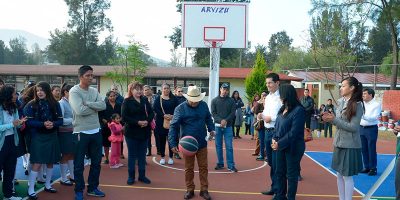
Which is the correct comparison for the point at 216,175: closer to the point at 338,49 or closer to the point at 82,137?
the point at 82,137

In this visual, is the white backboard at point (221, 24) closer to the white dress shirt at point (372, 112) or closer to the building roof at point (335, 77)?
the white dress shirt at point (372, 112)

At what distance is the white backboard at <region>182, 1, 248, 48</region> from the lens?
13109 mm

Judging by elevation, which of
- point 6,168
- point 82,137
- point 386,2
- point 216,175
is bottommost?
point 216,175

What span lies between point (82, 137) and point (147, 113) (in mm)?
1848

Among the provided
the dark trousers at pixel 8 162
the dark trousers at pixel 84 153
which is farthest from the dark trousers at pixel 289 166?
the dark trousers at pixel 8 162

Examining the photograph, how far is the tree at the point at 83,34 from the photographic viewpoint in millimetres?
54906

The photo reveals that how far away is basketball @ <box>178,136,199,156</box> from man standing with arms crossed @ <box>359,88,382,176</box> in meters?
4.17

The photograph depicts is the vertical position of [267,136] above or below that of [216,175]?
above

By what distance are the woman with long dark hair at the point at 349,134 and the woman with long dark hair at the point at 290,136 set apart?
0.53 metres

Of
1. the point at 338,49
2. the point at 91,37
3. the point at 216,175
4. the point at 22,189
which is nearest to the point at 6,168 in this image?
the point at 22,189

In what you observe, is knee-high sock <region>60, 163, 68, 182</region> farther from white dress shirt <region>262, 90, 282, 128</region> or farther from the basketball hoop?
the basketball hoop

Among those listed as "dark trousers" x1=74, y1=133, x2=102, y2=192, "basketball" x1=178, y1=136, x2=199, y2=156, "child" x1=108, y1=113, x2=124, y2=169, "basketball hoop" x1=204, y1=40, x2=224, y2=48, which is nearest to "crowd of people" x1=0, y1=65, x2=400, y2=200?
"dark trousers" x1=74, y1=133, x2=102, y2=192

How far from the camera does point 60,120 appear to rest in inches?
266

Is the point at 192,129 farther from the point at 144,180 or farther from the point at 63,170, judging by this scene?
the point at 63,170
